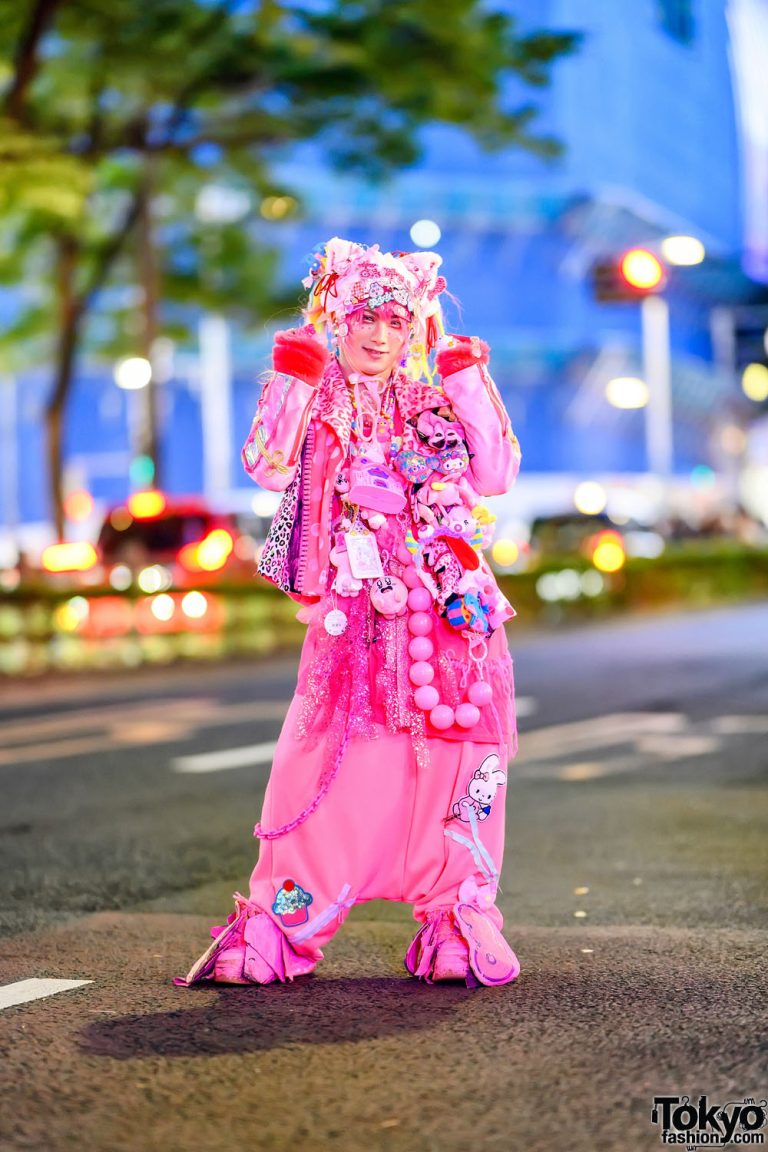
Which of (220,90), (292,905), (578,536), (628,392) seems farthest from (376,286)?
(628,392)

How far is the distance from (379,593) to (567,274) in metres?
60.8

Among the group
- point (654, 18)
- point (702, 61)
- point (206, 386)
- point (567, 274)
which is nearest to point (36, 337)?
point (206, 386)

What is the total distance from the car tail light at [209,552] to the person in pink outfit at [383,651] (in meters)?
18.6

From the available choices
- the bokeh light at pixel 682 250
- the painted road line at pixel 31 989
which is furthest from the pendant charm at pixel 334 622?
the bokeh light at pixel 682 250

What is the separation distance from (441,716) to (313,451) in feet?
2.61

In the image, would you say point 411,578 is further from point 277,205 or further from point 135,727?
point 277,205

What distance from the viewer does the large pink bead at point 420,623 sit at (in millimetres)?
5480

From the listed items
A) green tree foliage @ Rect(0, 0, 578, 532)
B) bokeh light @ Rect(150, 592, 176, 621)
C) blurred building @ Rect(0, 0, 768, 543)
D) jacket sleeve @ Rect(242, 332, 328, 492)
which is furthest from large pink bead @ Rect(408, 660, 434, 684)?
blurred building @ Rect(0, 0, 768, 543)

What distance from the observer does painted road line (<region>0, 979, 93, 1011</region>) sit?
527 centimetres

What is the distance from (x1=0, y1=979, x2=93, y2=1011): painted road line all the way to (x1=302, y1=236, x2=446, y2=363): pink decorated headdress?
1904mm

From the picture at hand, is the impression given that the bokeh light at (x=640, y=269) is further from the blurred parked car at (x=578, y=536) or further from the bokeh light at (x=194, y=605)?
the bokeh light at (x=194, y=605)

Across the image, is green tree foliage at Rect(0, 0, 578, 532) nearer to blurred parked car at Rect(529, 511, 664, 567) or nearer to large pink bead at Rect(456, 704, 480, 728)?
blurred parked car at Rect(529, 511, 664, 567)

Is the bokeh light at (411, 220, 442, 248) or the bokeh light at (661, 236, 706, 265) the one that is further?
the bokeh light at (411, 220, 442, 248)

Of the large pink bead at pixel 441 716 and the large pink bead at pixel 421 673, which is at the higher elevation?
the large pink bead at pixel 421 673
